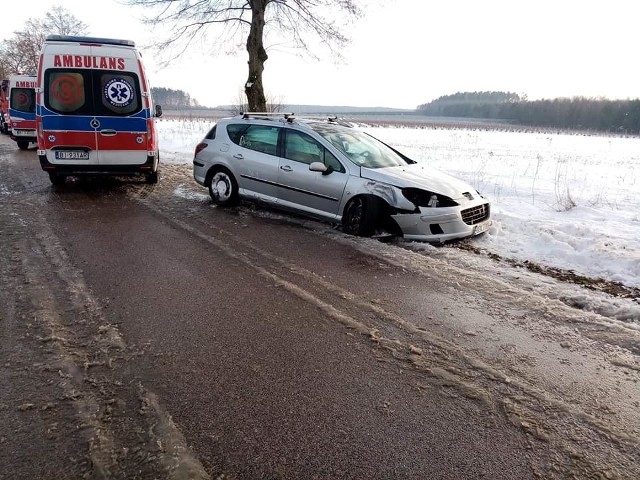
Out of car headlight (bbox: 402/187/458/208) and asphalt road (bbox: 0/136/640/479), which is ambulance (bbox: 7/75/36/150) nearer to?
asphalt road (bbox: 0/136/640/479)

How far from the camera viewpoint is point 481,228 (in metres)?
6.34

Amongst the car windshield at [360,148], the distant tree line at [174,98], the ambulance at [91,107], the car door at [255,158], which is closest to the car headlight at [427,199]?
the car windshield at [360,148]

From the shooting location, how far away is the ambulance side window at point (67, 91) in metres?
8.15

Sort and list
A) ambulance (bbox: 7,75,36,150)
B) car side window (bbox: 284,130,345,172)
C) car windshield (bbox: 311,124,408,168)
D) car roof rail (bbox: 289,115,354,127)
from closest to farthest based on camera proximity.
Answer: car side window (bbox: 284,130,345,172) → car windshield (bbox: 311,124,408,168) → car roof rail (bbox: 289,115,354,127) → ambulance (bbox: 7,75,36,150)

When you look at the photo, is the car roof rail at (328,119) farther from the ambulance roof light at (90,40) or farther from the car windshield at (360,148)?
the ambulance roof light at (90,40)

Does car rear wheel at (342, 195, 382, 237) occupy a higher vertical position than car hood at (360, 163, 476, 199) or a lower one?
lower

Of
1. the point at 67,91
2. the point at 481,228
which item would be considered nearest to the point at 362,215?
the point at 481,228

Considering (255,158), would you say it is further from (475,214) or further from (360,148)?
(475,214)

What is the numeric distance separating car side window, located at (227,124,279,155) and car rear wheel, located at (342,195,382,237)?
177 cm

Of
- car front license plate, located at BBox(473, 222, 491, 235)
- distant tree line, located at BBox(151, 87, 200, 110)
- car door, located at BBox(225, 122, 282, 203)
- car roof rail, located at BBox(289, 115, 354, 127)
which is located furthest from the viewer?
Answer: distant tree line, located at BBox(151, 87, 200, 110)

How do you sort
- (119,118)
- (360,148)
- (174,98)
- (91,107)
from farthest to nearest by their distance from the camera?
(174,98) → (119,118) → (91,107) → (360,148)

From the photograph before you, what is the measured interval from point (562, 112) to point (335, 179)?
137 meters

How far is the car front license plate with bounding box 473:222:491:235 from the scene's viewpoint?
20.4 feet

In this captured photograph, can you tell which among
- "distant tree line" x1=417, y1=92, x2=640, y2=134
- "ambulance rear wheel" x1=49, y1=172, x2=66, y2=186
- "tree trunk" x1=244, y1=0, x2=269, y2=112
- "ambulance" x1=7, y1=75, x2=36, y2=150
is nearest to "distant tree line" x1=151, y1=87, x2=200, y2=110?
"distant tree line" x1=417, y1=92, x2=640, y2=134
